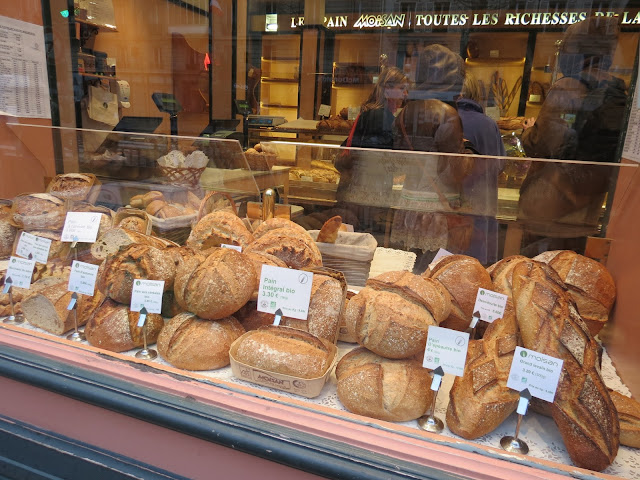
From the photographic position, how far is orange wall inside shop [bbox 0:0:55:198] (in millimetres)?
2830

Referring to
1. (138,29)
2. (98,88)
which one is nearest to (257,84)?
(138,29)

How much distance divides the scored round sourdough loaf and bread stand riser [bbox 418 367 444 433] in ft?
1.05

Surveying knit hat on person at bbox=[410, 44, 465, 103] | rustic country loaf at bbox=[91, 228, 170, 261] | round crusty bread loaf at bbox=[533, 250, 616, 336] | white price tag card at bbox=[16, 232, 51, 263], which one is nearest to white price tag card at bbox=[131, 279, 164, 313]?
rustic country loaf at bbox=[91, 228, 170, 261]

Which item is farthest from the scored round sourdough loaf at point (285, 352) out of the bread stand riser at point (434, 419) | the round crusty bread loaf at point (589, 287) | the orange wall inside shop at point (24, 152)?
the orange wall inside shop at point (24, 152)

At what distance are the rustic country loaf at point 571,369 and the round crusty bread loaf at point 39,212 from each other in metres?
2.06

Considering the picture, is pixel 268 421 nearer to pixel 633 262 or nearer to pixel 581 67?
pixel 633 262

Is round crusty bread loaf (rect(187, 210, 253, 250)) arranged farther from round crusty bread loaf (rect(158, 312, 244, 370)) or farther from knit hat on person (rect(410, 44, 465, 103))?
knit hat on person (rect(410, 44, 465, 103))

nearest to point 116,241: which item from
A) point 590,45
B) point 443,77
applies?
point 443,77

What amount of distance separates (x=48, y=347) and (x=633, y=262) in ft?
7.16

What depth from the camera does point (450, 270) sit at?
5.12 ft

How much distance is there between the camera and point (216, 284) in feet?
4.76

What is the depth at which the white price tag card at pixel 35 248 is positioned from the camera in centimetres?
188

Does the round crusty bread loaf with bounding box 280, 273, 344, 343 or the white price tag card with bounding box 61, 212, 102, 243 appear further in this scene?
the white price tag card with bounding box 61, 212, 102, 243

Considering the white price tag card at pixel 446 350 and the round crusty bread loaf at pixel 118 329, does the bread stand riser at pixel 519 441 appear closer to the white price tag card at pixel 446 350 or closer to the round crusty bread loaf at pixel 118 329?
the white price tag card at pixel 446 350
